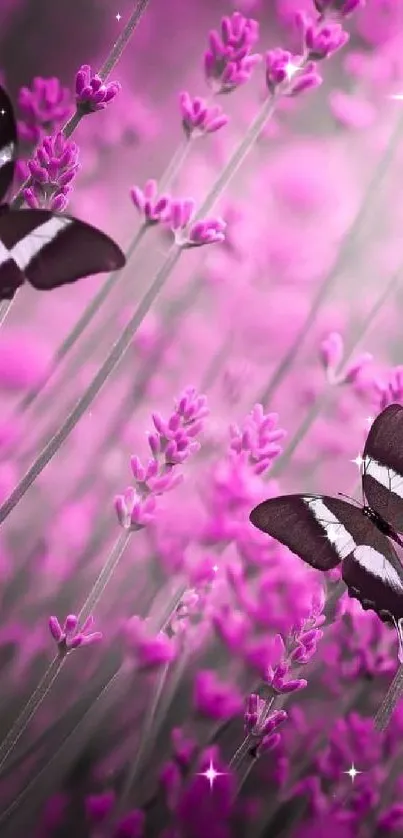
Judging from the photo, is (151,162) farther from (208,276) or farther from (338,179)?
(338,179)

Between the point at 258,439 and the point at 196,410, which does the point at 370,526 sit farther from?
the point at 196,410

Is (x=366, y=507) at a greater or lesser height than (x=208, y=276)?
lesser

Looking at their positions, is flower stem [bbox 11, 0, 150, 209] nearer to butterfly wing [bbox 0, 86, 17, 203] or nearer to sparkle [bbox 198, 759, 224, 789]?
butterfly wing [bbox 0, 86, 17, 203]

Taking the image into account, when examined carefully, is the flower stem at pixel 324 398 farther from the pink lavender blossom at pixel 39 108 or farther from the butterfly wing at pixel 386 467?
the pink lavender blossom at pixel 39 108

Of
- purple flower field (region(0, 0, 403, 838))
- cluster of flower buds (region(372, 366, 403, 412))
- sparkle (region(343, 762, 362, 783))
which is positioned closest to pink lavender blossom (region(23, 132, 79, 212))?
purple flower field (region(0, 0, 403, 838))

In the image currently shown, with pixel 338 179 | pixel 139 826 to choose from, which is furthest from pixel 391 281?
pixel 139 826
